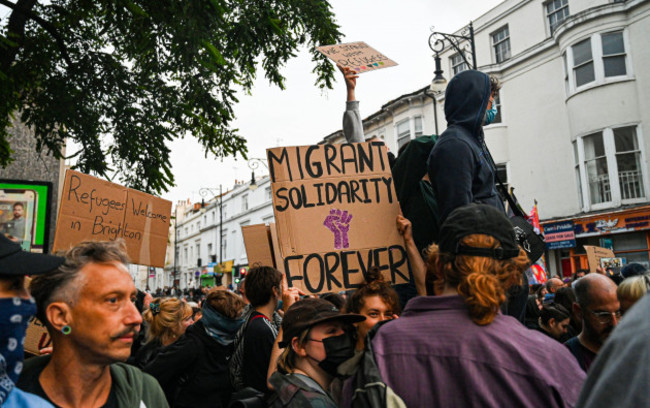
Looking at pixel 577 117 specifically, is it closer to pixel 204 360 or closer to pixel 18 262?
pixel 204 360

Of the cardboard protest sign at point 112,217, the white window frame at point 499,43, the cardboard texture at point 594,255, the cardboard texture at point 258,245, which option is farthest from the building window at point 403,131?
the cardboard protest sign at point 112,217

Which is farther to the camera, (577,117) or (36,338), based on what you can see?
(577,117)

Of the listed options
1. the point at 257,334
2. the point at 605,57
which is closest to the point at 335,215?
the point at 257,334

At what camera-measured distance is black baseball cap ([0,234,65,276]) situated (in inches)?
60.5

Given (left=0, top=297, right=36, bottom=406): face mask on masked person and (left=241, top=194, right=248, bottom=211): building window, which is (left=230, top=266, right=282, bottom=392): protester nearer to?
(left=0, top=297, right=36, bottom=406): face mask on masked person

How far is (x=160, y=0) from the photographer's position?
658 centimetres

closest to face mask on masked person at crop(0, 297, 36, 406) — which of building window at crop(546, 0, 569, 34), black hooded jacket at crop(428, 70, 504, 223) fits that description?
black hooded jacket at crop(428, 70, 504, 223)

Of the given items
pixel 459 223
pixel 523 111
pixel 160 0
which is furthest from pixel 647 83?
pixel 459 223

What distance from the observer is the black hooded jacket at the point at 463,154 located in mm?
2475

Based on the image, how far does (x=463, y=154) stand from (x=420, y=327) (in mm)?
1120

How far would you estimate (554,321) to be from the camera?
4777mm

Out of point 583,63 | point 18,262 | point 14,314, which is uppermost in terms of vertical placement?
point 583,63

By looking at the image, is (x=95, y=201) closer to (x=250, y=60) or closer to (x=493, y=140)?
(x=250, y=60)

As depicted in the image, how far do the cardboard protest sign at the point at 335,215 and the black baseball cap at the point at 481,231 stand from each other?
1.29 metres
